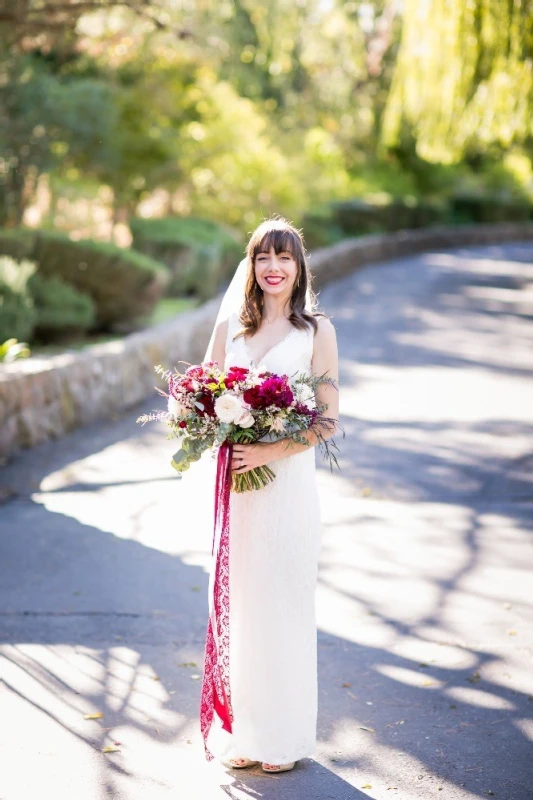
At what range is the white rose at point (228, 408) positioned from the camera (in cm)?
373

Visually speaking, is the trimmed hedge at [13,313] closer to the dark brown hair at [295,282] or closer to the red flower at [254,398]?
the dark brown hair at [295,282]

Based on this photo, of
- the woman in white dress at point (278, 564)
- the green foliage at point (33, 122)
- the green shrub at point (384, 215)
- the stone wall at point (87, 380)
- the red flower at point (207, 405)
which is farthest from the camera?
the green shrub at point (384, 215)

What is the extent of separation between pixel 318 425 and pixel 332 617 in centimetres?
196

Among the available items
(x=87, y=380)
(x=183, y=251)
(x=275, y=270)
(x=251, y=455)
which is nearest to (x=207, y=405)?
(x=251, y=455)

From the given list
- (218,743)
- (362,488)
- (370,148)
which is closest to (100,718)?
(218,743)

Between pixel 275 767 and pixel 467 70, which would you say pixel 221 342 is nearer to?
pixel 275 767

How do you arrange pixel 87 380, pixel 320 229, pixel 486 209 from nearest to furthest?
pixel 87 380
pixel 320 229
pixel 486 209

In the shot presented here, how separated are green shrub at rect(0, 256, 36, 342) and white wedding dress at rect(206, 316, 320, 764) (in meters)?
7.06

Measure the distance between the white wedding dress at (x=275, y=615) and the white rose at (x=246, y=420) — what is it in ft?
1.02

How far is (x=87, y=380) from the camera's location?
9.88m

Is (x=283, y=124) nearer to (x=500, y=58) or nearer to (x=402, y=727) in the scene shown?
(x=500, y=58)

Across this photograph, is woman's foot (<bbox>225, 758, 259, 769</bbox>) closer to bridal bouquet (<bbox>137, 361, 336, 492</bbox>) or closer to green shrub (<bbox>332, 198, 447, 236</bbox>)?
bridal bouquet (<bbox>137, 361, 336, 492</bbox>)

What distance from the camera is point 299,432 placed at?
12.7 feet

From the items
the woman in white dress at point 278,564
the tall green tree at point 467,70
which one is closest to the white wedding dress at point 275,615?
the woman in white dress at point 278,564
